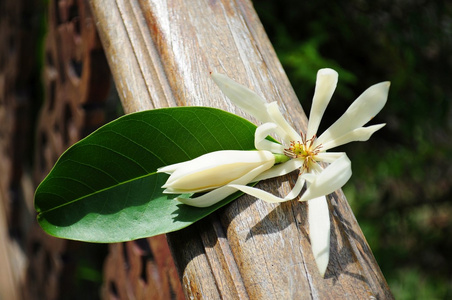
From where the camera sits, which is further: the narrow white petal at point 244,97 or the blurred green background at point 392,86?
the blurred green background at point 392,86

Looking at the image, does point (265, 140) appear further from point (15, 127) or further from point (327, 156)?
point (15, 127)

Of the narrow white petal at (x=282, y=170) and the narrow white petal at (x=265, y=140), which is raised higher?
the narrow white petal at (x=265, y=140)

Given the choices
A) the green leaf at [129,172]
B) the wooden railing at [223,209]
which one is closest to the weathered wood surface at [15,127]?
the wooden railing at [223,209]

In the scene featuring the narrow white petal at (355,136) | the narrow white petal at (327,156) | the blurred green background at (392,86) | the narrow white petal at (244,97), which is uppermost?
the narrow white petal at (244,97)

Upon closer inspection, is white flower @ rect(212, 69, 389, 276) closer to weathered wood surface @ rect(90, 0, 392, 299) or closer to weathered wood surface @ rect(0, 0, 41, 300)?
weathered wood surface @ rect(90, 0, 392, 299)

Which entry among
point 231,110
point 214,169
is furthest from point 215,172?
point 231,110

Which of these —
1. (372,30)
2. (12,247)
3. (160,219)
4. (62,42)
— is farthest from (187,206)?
(12,247)

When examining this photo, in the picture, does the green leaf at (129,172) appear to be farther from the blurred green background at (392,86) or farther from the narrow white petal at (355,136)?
the blurred green background at (392,86)
